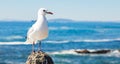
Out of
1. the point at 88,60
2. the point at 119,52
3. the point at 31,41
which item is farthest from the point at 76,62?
the point at 31,41

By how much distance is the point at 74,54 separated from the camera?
47.8 meters

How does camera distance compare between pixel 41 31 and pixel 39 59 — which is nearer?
pixel 39 59

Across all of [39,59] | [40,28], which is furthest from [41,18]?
[39,59]

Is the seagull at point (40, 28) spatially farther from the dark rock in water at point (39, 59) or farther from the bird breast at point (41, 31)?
the dark rock in water at point (39, 59)

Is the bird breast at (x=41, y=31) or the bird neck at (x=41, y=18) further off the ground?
the bird neck at (x=41, y=18)

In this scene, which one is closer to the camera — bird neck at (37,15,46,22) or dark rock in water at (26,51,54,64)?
dark rock in water at (26,51,54,64)

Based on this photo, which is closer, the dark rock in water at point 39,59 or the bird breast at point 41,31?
the dark rock in water at point 39,59

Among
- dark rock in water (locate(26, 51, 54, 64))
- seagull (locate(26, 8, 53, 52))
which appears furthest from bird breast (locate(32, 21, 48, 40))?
dark rock in water (locate(26, 51, 54, 64))

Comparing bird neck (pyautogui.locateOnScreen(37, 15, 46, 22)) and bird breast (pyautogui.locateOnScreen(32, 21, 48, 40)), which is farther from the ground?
bird neck (pyautogui.locateOnScreen(37, 15, 46, 22))

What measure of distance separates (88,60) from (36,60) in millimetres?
33065

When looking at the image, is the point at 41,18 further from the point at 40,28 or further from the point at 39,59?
the point at 39,59

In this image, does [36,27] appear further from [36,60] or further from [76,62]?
[76,62]

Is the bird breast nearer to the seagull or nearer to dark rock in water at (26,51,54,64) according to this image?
the seagull

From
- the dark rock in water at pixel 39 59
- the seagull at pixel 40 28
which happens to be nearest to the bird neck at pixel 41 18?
the seagull at pixel 40 28
